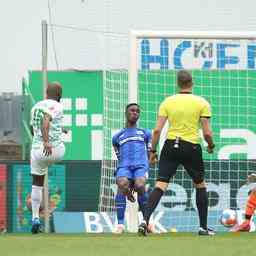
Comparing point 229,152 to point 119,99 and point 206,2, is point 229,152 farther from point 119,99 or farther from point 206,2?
point 206,2

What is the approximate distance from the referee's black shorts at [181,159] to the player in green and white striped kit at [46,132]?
1.67 m

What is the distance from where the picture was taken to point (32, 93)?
1008 inches

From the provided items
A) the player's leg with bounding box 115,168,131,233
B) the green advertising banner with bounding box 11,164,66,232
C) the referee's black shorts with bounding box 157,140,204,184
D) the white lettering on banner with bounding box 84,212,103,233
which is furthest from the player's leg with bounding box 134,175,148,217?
the green advertising banner with bounding box 11,164,66,232

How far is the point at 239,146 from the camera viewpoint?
76.5 ft

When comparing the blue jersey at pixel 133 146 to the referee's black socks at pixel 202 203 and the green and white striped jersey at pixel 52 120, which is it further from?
the referee's black socks at pixel 202 203

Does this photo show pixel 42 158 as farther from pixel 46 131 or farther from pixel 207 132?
pixel 207 132

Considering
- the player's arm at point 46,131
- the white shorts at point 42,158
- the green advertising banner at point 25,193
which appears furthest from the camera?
the green advertising banner at point 25,193

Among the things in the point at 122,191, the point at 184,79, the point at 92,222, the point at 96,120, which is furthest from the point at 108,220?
the point at 96,120

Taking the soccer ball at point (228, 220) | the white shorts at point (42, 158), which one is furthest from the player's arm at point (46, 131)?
the soccer ball at point (228, 220)

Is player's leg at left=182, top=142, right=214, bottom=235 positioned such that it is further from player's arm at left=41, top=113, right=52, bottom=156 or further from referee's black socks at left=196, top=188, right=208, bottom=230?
player's arm at left=41, top=113, right=52, bottom=156

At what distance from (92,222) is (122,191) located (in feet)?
10.8

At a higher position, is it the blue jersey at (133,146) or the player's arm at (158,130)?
the player's arm at (158,130)

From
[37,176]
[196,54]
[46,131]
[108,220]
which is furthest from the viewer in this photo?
[196,54]

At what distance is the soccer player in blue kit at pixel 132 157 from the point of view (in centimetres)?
1700
